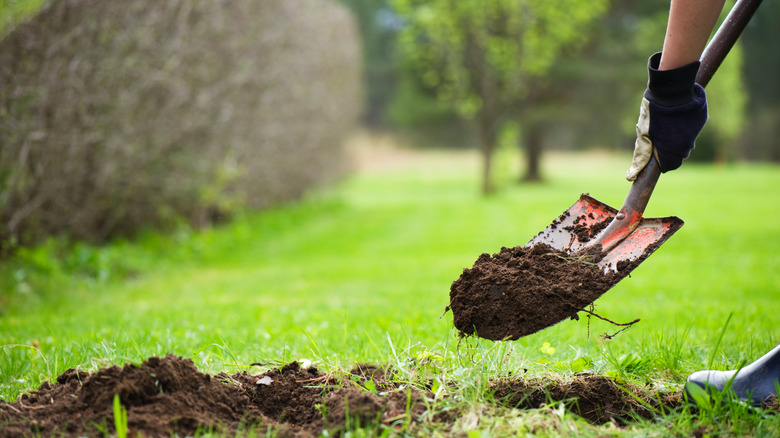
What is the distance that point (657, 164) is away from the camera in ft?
8.70

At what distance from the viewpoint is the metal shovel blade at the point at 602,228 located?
8.58 ft

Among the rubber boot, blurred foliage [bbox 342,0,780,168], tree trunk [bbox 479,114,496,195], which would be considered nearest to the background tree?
tree trunk [bbox 479,114,496,195]

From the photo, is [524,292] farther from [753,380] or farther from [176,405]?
[176,405]

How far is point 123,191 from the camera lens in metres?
8.55

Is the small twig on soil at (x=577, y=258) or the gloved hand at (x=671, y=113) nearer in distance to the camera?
the gloved hand at (x=671, y=113)

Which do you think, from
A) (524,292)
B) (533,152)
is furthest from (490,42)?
(524,292)

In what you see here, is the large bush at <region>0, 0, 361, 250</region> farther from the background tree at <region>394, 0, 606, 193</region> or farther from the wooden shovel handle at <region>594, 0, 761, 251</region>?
the background tree at <region>394, 0, 606, 193</region>

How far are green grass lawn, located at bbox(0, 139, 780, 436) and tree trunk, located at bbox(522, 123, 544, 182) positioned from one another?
11.1 m

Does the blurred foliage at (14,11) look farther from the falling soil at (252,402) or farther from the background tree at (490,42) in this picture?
the background tree at (490,42)

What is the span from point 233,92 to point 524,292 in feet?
29.3

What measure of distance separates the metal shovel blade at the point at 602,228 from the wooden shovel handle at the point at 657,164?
1.6 inches

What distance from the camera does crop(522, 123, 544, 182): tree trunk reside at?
93.0 feet

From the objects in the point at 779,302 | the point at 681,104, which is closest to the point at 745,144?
the point at 779,302

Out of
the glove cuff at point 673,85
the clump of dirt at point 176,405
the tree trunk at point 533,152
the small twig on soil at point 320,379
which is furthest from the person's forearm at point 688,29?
the tree trunk at point 533,152
